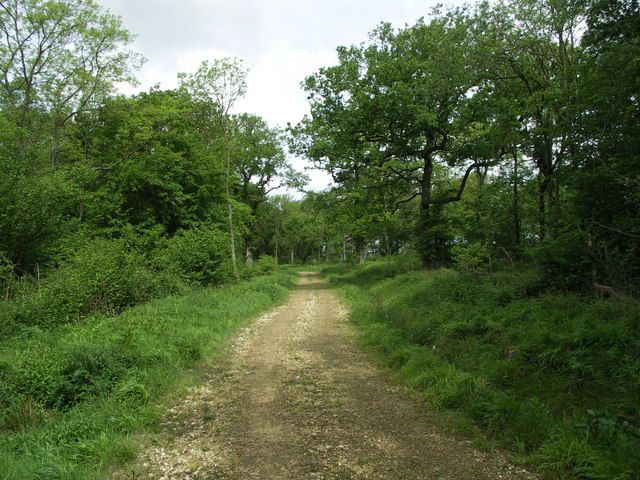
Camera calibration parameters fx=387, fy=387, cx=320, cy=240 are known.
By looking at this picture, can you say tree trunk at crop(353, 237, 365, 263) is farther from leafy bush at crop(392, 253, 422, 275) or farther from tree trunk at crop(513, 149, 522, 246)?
tree trunk at crop(513, 149, 522, 246)

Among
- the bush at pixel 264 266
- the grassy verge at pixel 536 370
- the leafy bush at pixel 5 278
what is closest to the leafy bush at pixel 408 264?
the grassy verge at pixel 536 370

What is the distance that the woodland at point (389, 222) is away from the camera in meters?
5.43

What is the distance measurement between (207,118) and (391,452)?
23.1 m

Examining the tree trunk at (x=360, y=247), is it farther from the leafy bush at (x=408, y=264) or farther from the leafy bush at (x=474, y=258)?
the leafy bush at (x=474, y=258)

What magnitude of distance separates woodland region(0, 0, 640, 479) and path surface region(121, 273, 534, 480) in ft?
1.86

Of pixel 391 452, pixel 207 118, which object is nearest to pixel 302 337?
pixel 391 452

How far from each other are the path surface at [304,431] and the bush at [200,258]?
34.9 feet

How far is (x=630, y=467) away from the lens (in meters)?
3.73

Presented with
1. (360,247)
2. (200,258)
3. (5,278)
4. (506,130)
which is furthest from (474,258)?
(360,247)

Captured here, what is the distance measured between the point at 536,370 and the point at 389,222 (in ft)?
74.6

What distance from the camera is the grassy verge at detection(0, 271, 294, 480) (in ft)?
15.0

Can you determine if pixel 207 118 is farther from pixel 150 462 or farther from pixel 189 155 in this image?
pixel 150 462

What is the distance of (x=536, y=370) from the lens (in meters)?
5.97

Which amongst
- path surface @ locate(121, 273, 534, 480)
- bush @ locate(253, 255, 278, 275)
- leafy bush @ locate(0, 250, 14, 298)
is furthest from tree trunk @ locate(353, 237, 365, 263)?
path surface @ locate(121, 273, 534, 480)
